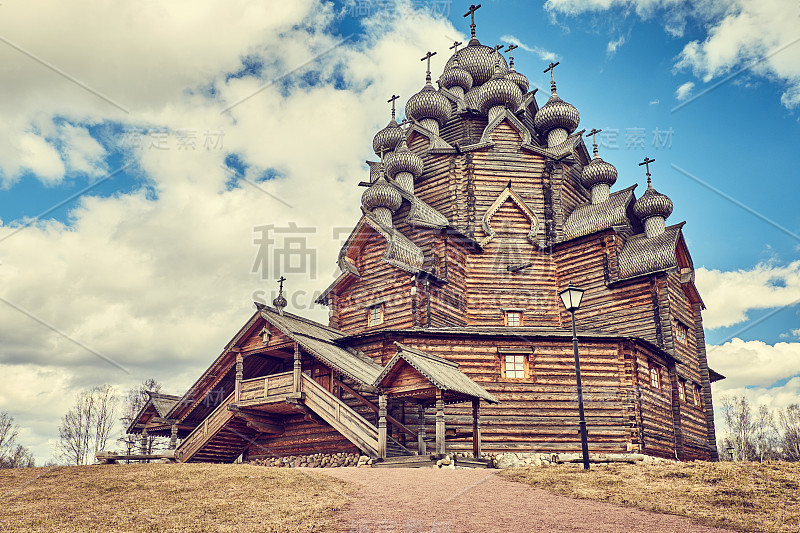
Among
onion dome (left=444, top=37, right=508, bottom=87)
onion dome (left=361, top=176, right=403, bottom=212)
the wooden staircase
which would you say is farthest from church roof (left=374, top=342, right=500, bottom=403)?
onion dome (left=444, top=37, right=508, bottom=87)

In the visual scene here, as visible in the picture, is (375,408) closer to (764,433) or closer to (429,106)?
(429,106)

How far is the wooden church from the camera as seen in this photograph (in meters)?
20.6

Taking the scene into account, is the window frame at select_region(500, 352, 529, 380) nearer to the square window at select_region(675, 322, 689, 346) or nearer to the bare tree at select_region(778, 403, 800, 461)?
the square window at select_region(675, 322, 689, 346)

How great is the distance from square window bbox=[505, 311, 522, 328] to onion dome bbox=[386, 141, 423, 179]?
26.5 ft

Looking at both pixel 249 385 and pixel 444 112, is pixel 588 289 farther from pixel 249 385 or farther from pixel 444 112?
pixel 249 385

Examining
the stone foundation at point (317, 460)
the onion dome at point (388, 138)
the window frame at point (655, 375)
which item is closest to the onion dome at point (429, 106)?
the onion dome at point (388, 138)

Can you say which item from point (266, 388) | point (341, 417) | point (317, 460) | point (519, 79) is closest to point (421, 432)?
point (341, 417)

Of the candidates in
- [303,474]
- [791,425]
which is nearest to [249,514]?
[303,474]

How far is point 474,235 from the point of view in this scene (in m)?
28.1

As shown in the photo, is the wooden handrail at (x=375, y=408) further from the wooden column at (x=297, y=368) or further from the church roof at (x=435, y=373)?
the church roof at (x=435, y=373)

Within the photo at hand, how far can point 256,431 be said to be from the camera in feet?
74.9

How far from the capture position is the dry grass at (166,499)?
895cm

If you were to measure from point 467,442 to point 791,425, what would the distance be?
5289 centimetres

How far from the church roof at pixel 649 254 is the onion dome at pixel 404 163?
33.1 ft
